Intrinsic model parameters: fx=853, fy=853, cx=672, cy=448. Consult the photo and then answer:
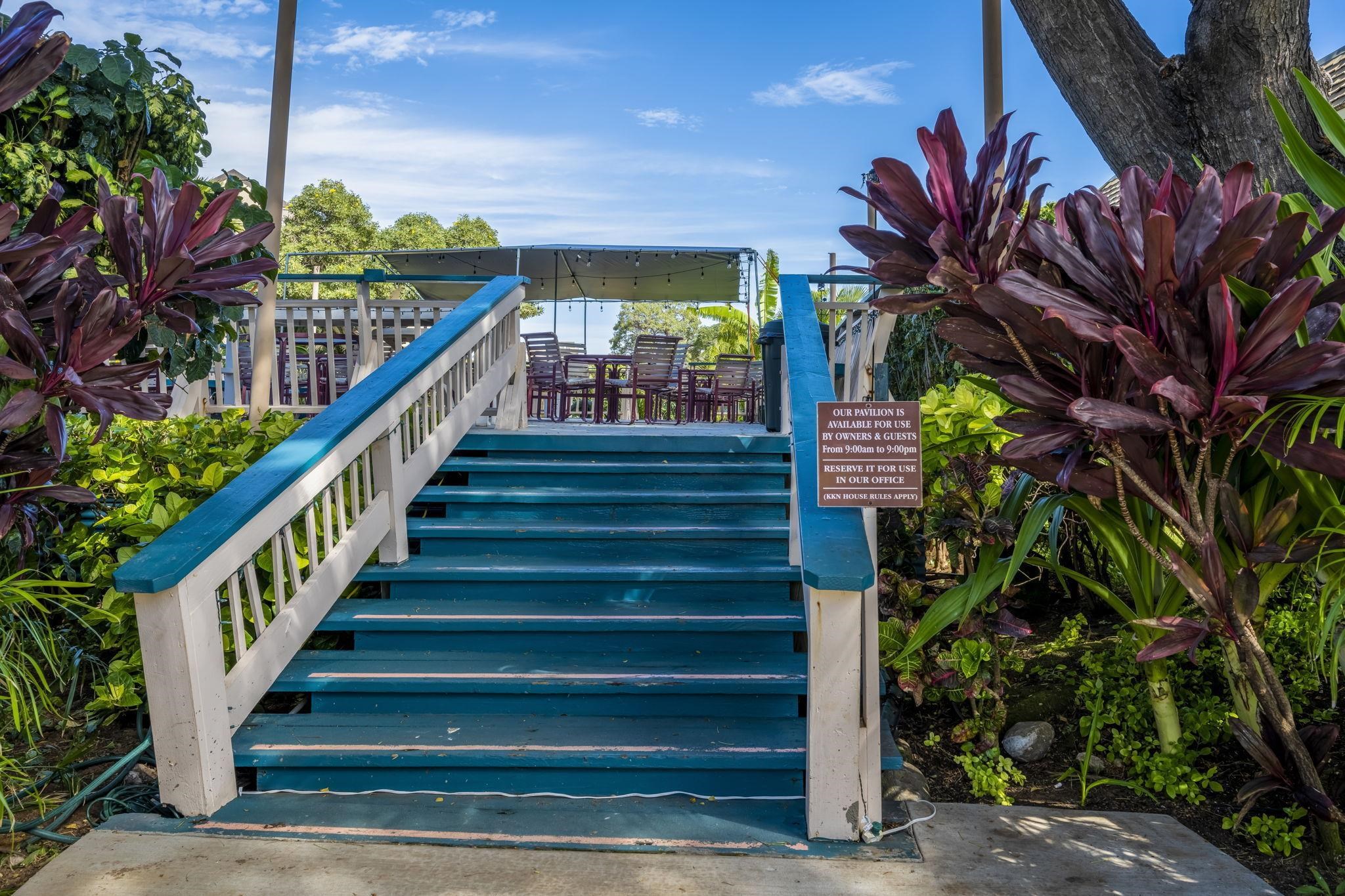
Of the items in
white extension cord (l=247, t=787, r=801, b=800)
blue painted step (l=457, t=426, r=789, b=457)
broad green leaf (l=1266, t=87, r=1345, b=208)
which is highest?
broad green leaf (l=1266, t=87, r=1345, b=208)

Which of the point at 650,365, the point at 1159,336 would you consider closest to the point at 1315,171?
the point at 1159,336

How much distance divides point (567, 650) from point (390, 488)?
116 centimetres

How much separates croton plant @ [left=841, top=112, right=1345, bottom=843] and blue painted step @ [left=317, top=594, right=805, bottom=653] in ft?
4.50

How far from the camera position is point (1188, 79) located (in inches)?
151

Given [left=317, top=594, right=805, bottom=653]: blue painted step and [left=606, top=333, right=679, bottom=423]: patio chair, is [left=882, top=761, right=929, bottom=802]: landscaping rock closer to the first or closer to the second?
[left=317, top=594, right=805, bottom=653]: blue painted step

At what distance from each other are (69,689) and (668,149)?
1720cm

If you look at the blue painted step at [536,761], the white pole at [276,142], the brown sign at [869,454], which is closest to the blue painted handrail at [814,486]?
the brown sign at [869,454]

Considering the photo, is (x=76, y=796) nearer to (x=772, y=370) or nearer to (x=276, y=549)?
(x=276, y=549)

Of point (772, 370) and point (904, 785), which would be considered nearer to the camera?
point (904, 785)

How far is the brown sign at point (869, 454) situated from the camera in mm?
2561

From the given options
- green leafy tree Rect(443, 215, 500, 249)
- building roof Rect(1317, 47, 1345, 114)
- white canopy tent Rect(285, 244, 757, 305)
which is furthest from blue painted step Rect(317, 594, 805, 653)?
green leafy tree Rect(443, 215, 500, 249)

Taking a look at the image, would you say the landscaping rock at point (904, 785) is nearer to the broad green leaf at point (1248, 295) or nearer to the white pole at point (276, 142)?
the broad green leaf at point (1248, 295)

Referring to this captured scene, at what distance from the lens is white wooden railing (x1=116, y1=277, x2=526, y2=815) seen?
102 inches

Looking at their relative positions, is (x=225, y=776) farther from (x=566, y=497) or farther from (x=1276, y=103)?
(x=1276, y=103)
